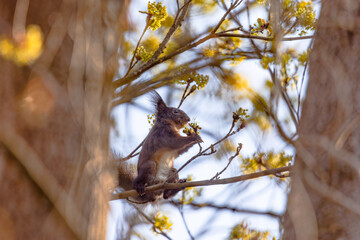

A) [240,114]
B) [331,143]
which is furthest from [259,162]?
[331,143]

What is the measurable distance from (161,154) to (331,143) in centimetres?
288

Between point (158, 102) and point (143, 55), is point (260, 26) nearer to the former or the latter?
point (143, 55)

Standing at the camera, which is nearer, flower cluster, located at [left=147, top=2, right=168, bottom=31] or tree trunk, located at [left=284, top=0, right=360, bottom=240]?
tree trunk, located at [left=284, top=0, right=360, bottom=240]

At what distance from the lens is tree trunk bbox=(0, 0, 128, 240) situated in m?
1.26

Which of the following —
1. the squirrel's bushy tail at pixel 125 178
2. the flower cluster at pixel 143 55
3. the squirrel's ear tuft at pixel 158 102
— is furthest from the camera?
the squirrel's ear tuft at pixel 158 102

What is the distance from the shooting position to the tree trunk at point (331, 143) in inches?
70.2

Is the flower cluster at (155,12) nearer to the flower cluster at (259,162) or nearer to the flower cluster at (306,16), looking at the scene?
the flower cluster at (306,16)

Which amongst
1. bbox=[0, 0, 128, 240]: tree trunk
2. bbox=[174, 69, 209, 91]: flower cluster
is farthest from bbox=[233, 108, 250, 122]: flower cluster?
bbox=[0, 0, 128, 240]: tree trunk

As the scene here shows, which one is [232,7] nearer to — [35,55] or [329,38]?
[329,38]

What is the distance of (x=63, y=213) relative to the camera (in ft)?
4.05

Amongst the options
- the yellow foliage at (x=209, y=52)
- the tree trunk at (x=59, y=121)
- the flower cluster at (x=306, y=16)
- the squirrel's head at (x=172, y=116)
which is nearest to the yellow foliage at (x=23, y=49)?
the tree trunk at (x=59, y=121)

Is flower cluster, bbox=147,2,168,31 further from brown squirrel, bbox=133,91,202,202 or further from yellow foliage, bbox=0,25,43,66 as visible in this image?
yellow foliage, bbox=0,25,43,66

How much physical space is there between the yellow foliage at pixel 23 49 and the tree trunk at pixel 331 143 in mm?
1139

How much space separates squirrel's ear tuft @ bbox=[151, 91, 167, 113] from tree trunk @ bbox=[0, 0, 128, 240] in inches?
147
